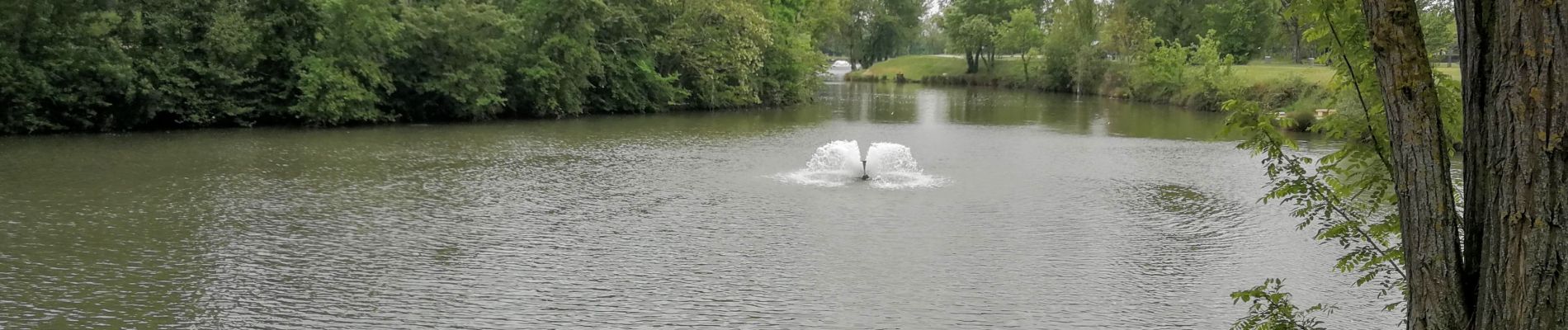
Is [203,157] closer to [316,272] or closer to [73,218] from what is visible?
[73,218]

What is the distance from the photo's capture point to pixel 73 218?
15148 millimetres

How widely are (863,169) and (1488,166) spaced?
52.1 ft

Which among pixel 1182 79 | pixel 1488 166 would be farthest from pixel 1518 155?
pixel 1182 79

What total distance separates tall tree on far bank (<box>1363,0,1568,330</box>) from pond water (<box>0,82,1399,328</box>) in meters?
5.74

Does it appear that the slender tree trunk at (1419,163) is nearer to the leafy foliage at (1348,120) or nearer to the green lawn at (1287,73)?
the leafy foliage at (1348,120)

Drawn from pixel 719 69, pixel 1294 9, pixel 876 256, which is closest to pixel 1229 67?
pixel 719 69

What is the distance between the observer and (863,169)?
2022 cm

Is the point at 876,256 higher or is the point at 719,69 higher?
the point at 719,69

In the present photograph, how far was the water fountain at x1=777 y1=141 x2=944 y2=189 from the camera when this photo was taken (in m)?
19.7

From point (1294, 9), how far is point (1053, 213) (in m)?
10.9

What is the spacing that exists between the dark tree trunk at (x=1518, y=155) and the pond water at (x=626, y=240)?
603 centimetres

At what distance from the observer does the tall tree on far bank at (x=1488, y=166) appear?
13.5 feet

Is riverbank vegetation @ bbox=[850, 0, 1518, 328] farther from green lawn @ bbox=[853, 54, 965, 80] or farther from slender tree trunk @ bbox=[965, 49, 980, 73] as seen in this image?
green lawn @ bbox=[853, 54, 965, 80]

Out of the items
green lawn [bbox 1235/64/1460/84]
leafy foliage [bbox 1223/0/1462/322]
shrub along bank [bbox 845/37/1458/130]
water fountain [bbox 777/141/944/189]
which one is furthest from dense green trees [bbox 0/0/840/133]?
leafy foliage [bbox 1223/0/1462/322]
